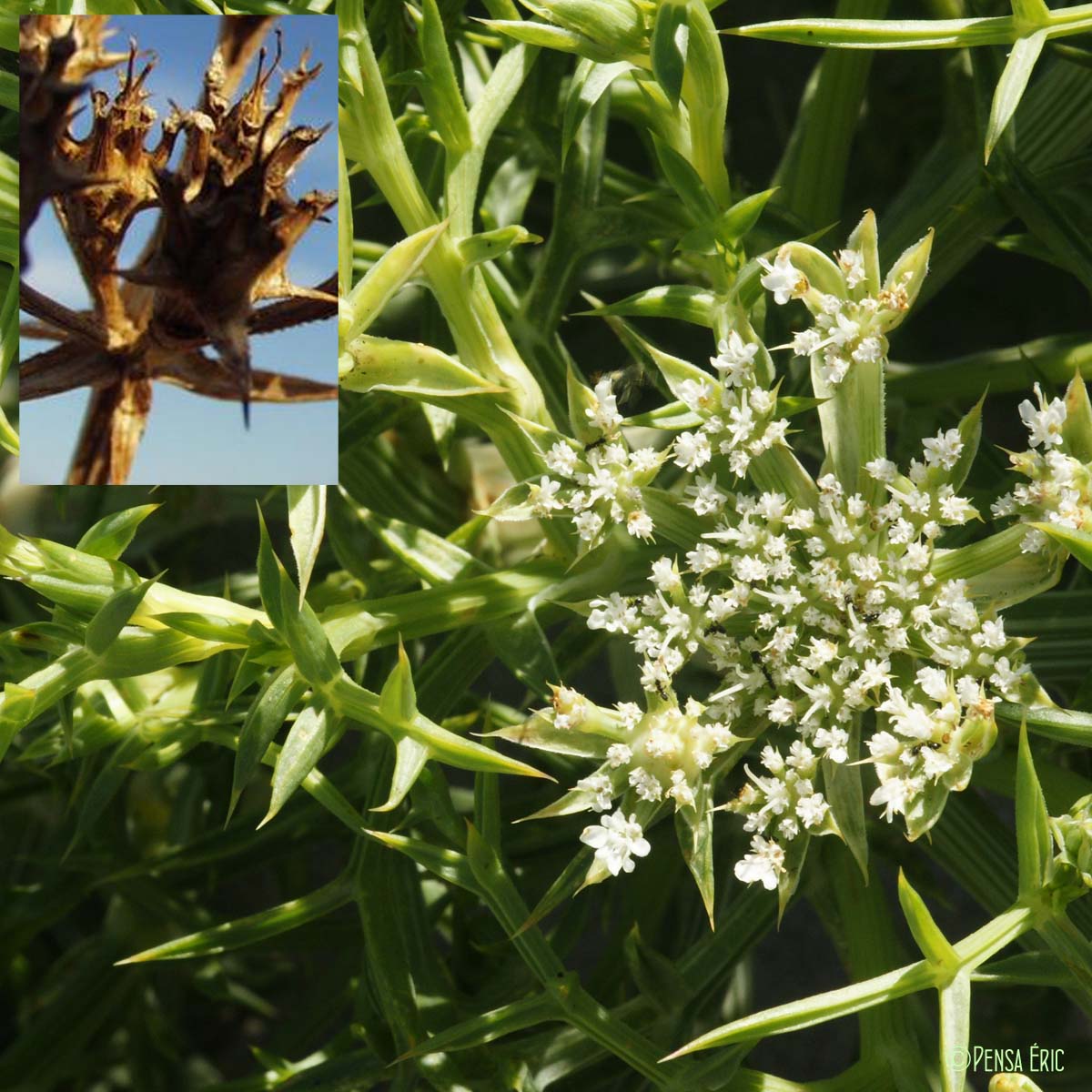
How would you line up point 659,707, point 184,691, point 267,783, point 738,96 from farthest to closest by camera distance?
point 738,96, point 267,783, point 184,691, point 659,707

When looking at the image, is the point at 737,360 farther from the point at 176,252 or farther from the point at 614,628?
the point at 176,252

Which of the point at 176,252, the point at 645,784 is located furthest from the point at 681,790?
the point at 176,252

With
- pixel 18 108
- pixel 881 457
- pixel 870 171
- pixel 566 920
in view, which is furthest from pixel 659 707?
pixel 870 171

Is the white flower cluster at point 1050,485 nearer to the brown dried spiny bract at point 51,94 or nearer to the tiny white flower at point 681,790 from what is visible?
the tiny white flower at point 681,790

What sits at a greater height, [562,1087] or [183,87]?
[183,87]

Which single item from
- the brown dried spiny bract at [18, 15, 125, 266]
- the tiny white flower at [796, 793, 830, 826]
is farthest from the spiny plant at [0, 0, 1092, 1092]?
the brown dried spiny bract at [18, 15, 125, 266]

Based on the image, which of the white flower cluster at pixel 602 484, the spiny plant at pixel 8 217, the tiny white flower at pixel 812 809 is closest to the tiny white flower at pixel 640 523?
the white flower cluster at pixel 602 484

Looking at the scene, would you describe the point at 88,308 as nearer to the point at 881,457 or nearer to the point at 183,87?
the point at 183,87

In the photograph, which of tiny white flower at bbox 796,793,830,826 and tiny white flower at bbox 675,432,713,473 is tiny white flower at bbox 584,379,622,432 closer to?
tiny white flower at bbox 675,432,713,473
